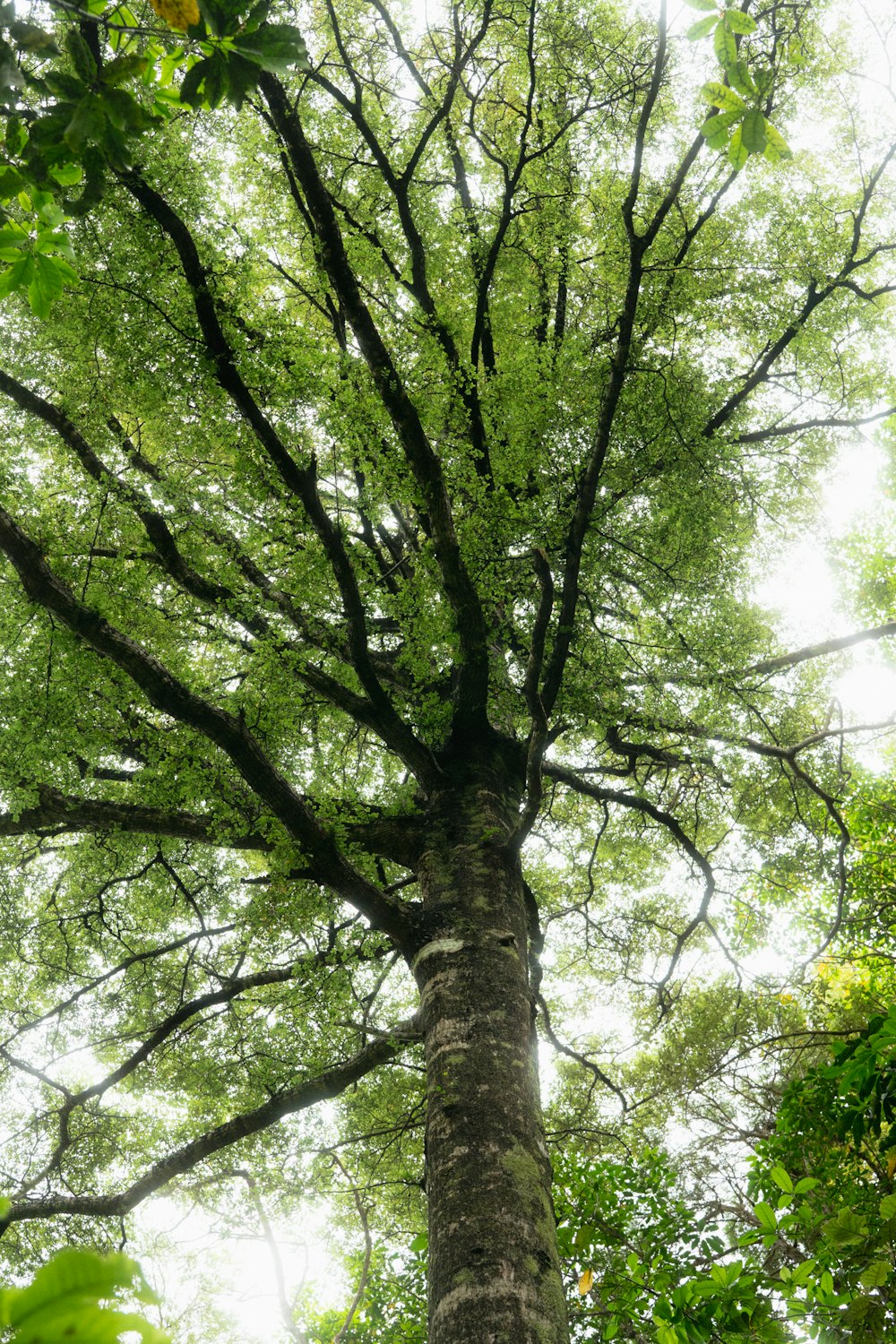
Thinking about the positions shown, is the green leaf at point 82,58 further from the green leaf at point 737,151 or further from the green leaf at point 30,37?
the green leaf at point 737,151

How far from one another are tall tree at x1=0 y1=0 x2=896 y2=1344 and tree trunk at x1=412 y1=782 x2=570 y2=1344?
0.02 m

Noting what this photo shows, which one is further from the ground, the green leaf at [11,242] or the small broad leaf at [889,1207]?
the green leaf at [11,242]

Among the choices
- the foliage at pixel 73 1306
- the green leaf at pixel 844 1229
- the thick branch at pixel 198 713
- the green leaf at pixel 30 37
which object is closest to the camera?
the foliage at pixel 73 1306

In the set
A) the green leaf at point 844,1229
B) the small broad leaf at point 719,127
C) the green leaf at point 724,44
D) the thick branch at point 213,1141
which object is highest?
the green leaf at point 724,44

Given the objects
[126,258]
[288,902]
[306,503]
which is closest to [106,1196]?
[288,902]

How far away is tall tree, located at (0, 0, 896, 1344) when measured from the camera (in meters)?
4.02

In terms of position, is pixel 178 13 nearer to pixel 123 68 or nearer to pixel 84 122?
pixel 123 68

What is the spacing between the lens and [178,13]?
5.33 ft

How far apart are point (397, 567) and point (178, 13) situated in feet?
18.0

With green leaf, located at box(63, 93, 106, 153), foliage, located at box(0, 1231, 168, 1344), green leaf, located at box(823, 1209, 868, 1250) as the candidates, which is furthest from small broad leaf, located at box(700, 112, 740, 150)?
green leaf, located at box(823, 1209, 868, 1250)

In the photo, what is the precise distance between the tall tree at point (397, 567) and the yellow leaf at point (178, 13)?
0.06 metres

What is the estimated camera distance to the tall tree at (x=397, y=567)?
402 cm

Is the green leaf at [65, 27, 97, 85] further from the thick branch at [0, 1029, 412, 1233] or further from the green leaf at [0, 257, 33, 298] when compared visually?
the thick branch at [0, 1029, 412, 1233]

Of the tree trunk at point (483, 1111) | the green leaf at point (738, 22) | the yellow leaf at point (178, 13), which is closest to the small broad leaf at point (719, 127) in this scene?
the green leaf at point (738, 22)
